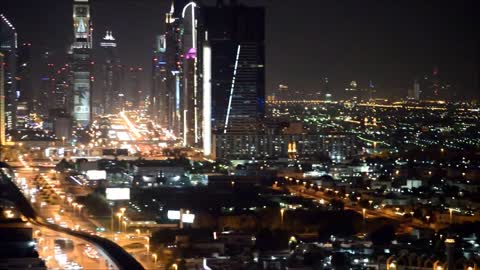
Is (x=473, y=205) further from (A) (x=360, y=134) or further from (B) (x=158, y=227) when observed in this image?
(A) (x=360, y=134)

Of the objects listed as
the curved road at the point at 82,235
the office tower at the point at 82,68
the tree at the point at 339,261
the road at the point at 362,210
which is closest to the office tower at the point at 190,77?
the office tower at the point at 82,68

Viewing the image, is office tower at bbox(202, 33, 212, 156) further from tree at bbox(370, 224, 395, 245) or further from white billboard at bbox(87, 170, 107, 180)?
tree at bbox(370, 224, 395, 245)

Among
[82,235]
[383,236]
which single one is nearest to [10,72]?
[82,235]

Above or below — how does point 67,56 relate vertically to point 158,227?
above

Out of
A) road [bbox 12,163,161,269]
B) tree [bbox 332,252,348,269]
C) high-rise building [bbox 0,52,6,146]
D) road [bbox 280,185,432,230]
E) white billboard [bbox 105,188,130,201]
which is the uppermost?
high-rise building [bbox 0,52,6,146]

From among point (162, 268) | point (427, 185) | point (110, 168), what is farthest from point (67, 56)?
point (162, 268)

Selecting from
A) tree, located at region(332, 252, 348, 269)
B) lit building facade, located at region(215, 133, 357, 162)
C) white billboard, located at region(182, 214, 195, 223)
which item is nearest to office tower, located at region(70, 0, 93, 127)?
lit building facade, located at region(215, 133, 357, 162)

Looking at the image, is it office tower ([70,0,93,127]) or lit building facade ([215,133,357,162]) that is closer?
lit building facade ([215,133,357,162])
